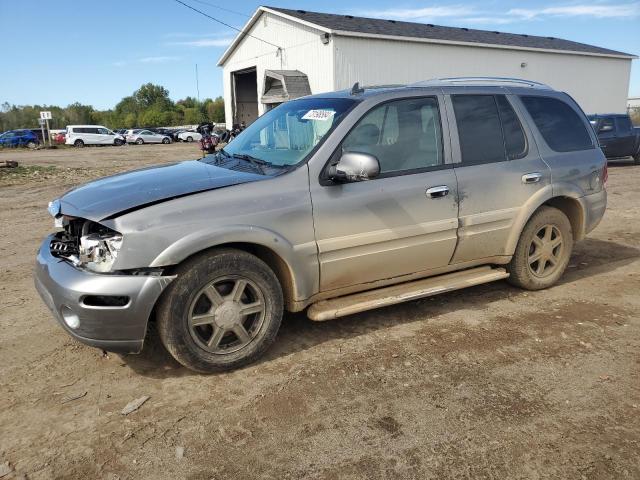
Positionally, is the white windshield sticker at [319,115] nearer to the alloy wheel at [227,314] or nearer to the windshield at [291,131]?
the windshield at [291,131]

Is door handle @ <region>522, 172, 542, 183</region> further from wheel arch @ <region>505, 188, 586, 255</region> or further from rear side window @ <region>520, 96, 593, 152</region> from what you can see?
rear side window @ <region>520, 96, 593, 152</region>

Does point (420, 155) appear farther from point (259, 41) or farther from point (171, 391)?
point (259, 41)

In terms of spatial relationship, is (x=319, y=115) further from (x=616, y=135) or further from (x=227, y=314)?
(x=616, y=135)

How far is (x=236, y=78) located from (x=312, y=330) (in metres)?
31.6

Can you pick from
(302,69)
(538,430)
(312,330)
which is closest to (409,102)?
(312,330)

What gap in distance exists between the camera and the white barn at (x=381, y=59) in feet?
76.0

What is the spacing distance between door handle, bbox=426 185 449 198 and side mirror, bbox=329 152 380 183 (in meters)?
0.65

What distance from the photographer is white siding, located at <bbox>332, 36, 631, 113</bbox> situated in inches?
907

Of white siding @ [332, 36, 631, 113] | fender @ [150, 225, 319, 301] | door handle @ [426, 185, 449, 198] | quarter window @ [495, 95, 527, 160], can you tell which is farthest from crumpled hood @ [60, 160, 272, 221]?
white siding @ [332, 36, 631, 113]

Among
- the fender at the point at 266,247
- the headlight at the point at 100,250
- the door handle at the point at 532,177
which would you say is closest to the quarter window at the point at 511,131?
the door handle at the point at 532,177

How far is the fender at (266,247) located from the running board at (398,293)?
0.56 feet

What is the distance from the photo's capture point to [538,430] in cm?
270

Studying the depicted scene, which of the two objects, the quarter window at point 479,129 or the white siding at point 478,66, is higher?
the white siding at point 478,66

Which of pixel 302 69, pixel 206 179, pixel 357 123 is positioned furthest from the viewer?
pixel 302 69
